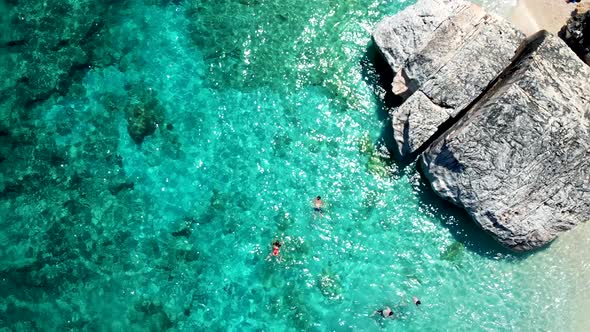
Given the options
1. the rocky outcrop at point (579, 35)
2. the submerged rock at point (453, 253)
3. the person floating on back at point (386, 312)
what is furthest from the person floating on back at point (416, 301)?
the rocky outcrop at point (579, 35)

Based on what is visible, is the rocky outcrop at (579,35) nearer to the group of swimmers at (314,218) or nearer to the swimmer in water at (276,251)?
the group of swimmers at (314,218)

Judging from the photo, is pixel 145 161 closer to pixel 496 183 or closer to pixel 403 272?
pixel 403 272

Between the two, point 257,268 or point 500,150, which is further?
point 257,268

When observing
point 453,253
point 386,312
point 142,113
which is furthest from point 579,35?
point 142,113

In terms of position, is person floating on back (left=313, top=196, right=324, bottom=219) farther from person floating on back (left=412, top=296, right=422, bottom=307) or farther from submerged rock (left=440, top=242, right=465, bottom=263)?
submerged rock (left=440, top=242, right=465, bottom=263)

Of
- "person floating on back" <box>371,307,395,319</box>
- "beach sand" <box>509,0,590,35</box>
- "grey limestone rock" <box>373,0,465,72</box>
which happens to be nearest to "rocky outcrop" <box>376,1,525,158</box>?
"grey limestone rock" <box>373,0,465,72</box>

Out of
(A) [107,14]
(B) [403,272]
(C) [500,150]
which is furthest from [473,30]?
(A) [107,14]
